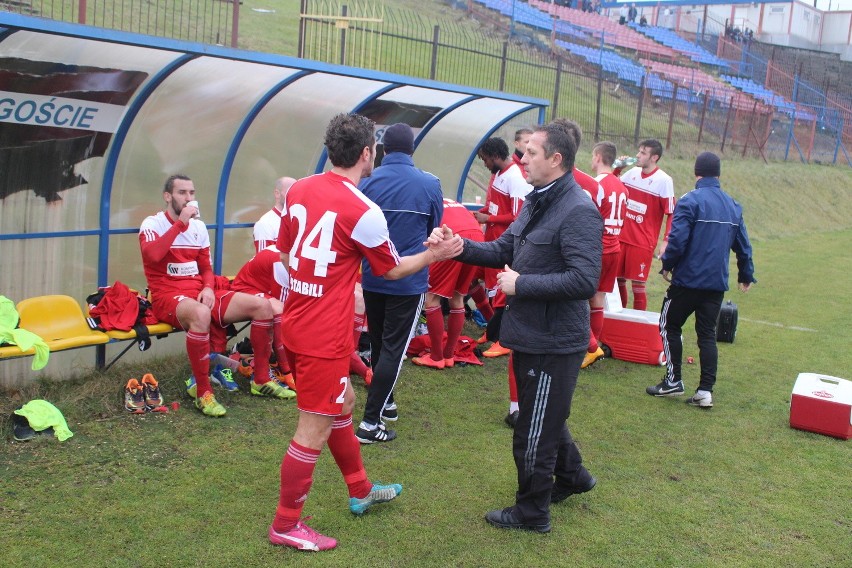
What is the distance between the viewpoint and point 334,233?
3.53 meters

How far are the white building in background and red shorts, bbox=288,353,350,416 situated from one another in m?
46.9

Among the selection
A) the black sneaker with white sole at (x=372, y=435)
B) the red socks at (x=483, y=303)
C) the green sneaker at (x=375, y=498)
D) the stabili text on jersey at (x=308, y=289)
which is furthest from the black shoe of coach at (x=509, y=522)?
the red socks at (x=483, y=303)

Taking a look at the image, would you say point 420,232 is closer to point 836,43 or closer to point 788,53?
point 788,53

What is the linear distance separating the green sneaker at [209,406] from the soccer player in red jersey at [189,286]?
0.03 meters

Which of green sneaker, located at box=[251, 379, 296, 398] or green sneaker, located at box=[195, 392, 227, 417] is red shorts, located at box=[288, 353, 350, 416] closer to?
green sneaker, located at box=[195, 392, 227, 417]

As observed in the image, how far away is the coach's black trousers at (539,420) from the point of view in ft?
12.6

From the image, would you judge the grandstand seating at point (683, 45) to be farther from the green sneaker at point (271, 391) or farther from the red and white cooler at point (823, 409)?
the green sneaker at point (271, 391)

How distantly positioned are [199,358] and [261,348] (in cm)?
57

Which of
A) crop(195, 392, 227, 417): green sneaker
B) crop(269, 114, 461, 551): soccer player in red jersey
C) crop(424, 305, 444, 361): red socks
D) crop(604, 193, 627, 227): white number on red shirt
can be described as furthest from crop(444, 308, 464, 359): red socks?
crop(269, 114, 461, 551): soccer player in red jersey

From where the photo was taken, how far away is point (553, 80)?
701 inches

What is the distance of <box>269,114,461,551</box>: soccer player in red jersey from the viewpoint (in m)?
3.54

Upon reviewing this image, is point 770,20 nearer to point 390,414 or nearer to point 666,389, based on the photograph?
point 666,389

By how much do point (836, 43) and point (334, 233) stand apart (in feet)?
182

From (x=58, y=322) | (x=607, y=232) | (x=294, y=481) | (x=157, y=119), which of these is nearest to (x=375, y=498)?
(x=294, y=481)
